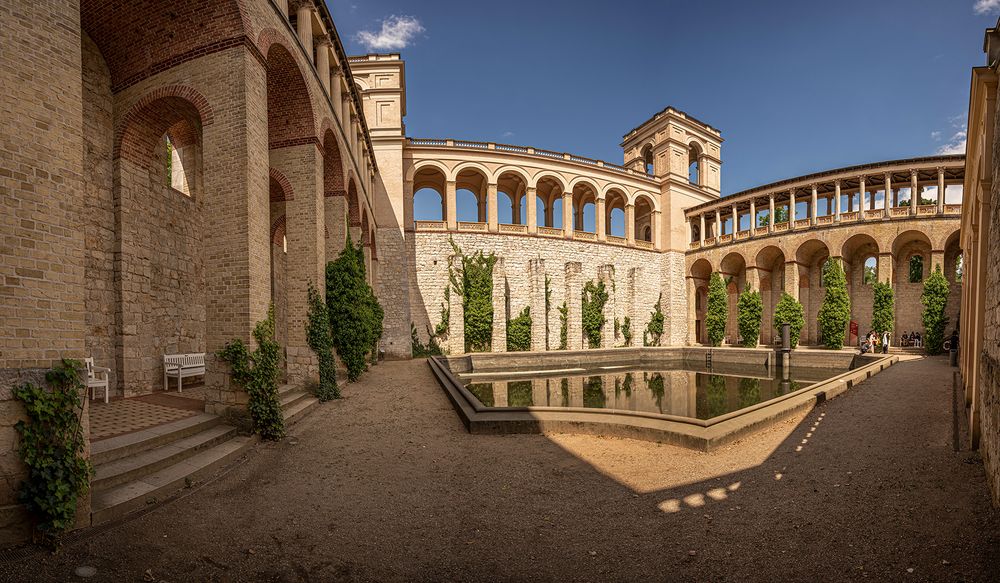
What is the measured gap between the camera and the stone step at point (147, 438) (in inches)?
186

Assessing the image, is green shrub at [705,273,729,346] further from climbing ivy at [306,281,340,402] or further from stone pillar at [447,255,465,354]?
climbing ivy at [306,281,340,402]

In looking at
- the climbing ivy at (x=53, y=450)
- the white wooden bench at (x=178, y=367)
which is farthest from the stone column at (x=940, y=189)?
the white wooden bench at (x=178, y=367)

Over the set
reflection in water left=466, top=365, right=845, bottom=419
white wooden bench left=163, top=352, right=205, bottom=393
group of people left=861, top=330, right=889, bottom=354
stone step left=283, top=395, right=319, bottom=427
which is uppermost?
white wooden bench left=163, top=352, right=205, bottom=393

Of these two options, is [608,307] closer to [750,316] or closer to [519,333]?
[519,333]

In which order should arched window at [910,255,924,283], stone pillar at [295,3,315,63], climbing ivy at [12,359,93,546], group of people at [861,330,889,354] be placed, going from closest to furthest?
climbing ivy at [12,359,93,546] → stone pillar at [295,3,315,63] → group of people at [861,330,889,354] → arched window at [910,255,924,283]

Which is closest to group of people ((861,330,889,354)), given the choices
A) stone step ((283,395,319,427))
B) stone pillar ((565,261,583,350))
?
stone pillar ((565,261,583,350))

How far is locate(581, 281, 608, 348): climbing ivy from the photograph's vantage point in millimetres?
27188

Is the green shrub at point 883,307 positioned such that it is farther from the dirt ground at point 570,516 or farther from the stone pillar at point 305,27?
the stone pillar at point 305,27

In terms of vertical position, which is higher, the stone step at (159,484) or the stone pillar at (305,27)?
the stone pillar at (305,27)

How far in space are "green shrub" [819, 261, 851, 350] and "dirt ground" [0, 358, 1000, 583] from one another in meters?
21.4

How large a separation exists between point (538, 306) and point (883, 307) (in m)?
19.7

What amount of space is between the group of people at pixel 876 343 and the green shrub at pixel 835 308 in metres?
1.51

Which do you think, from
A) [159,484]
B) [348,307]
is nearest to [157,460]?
[159,484]

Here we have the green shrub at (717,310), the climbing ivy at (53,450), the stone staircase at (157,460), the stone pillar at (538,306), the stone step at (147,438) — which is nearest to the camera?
the climbing ivy at (53,450)
